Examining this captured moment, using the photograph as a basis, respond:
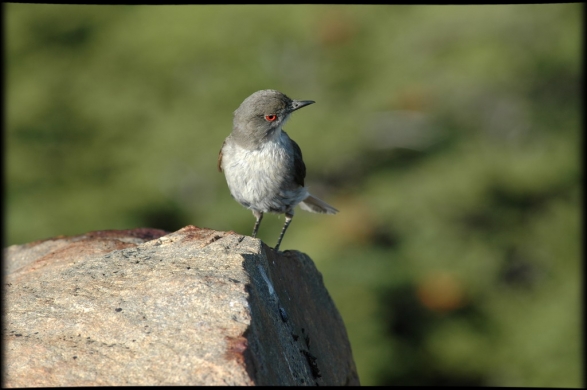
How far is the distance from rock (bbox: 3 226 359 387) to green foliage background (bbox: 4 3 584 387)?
25.5 ft

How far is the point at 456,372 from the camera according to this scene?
12844mm

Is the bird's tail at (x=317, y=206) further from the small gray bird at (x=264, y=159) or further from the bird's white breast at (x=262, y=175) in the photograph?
the bird's white breast at (x=262, y=175)

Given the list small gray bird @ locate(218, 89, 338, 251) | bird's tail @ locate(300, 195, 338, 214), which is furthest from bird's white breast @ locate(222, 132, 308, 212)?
bird's tail @ locate(300, 195, 338, 214)

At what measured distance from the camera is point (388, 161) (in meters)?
15.2

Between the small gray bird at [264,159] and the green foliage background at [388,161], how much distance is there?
6.31 m

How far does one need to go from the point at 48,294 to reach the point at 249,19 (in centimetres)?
1656

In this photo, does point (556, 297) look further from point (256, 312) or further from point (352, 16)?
point (256, 312)

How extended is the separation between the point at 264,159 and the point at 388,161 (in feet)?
31.6

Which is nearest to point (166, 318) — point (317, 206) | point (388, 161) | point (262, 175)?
point (262, 175)

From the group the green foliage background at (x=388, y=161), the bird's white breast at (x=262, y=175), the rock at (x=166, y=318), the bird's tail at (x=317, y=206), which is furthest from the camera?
the green foliage background at (x=388, y=161)

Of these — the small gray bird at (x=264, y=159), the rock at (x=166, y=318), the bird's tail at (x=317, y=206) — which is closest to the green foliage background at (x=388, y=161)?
the bird's tail at (x=317, y=206)

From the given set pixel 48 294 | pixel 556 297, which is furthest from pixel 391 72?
pixel 48 294

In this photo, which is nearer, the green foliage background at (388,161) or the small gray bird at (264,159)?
the small gray bird at (264,159)

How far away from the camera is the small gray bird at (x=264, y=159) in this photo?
225 inches
